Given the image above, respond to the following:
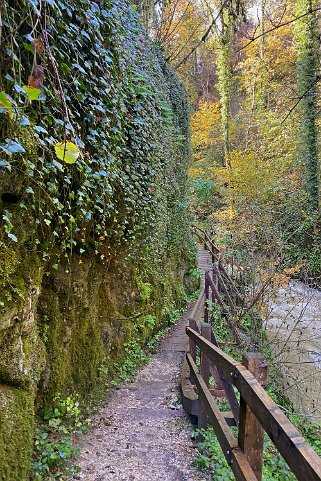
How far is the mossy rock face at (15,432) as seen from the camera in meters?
2.31

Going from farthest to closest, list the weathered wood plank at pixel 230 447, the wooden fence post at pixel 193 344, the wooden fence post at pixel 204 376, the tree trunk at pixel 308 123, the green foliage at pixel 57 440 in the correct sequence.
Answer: the tree trunk at pixel 308 123 → the wooden fence post at pixel 193 344 → the wooden fence post at pixel 204 376 → the green foliage at pixel 57 440 → the weathered wood plank at pixel 230 447

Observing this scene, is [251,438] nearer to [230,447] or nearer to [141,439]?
[230,447]

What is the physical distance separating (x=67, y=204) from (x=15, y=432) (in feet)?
6.11

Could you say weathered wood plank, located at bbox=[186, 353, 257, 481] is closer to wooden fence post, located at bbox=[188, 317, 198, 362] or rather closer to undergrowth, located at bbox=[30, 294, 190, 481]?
undergrowth, located at bbox=[30, 294, 190, 481]

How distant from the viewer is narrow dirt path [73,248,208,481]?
115 inches

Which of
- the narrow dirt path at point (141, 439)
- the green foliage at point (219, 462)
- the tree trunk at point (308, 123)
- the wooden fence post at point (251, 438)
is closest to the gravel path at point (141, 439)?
the narrow dirt path at point (141, 439)

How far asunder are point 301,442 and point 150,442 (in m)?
2.54

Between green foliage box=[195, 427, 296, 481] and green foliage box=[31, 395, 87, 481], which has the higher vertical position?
green foliage box=[31, 395, 87, 481]

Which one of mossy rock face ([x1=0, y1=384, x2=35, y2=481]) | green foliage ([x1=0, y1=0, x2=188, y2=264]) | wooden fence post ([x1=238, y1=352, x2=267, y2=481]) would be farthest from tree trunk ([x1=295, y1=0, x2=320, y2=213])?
mossy rock face ([x1=0, y1=384, x2=35, y2=481])

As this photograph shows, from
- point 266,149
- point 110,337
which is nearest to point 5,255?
point 110,337

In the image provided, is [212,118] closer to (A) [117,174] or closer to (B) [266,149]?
(B) [266,149]

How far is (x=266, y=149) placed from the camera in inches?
727

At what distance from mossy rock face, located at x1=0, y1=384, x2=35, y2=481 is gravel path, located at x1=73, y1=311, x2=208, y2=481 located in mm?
589

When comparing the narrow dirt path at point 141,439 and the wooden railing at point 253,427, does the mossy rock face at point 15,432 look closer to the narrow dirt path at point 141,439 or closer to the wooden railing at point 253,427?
the narrow dirt path at point 141,439
